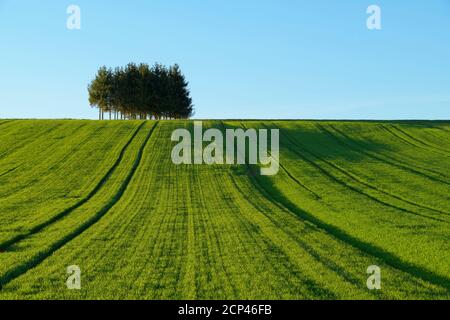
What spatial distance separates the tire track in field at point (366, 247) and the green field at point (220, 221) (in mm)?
67

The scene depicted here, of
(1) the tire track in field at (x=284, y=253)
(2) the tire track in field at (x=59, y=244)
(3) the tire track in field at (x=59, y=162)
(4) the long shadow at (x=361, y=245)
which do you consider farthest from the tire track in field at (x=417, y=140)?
(3) the tire track in field at (x=59, y=162)

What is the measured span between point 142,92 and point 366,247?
92446 mm

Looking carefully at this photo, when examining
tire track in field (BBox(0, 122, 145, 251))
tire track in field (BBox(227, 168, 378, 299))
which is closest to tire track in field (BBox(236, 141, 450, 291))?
tire track in field (BBox(227, 168, 378, 299))

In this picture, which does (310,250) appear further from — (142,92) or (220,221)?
(142,92)

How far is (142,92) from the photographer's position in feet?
358

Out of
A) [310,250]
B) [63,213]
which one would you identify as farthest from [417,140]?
[310,250]

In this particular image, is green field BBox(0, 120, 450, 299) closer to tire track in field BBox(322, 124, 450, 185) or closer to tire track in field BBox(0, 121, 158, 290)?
tire track in field BBox(0, 121, 158, 290)

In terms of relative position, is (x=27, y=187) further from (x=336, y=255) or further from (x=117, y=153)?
(x=336, y=255)

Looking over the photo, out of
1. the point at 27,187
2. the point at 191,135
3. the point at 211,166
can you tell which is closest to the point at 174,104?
the point at 191,135

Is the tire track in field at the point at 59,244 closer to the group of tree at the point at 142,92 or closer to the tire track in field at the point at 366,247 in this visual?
the tire track in field at the point at 366,247

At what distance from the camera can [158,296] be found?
13859mm

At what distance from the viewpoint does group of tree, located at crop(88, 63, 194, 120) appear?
109m

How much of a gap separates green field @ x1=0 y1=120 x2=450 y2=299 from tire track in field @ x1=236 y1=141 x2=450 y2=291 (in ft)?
0.22

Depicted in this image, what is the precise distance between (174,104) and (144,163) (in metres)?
62.4
